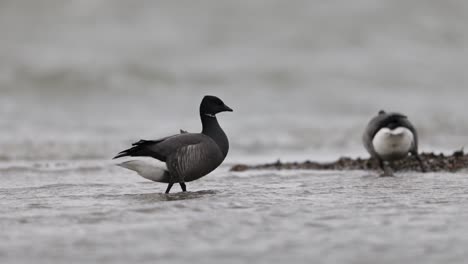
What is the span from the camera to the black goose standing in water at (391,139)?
11.0 meters

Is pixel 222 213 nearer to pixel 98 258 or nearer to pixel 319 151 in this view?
pixel 98 258

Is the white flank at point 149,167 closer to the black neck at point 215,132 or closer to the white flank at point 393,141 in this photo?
the black neck at point 215,132

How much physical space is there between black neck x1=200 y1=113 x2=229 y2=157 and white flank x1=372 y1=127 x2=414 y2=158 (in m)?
3.01

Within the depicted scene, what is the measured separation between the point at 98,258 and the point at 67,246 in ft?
1.57

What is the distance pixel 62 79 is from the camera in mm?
26781

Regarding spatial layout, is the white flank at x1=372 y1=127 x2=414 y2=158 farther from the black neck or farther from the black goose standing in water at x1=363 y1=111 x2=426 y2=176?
the black neck

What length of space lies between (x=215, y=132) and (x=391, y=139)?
126 inches

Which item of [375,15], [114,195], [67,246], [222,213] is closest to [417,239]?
[222,213]

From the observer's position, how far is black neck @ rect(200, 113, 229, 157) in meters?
9.00

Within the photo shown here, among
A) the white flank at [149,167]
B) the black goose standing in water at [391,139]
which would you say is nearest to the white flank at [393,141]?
the black goose standing in water at [391,139]

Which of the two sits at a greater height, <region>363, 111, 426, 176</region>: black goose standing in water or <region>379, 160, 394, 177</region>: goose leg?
<region>363, 111, 426, 176</region>: black goose standing in water

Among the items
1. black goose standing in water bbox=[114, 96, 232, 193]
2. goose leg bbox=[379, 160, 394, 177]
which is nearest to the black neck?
black goose standing in water bbox=[114, 96, 232, 193]

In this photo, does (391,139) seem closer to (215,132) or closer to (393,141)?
(393,141)

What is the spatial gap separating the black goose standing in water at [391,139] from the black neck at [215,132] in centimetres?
304
